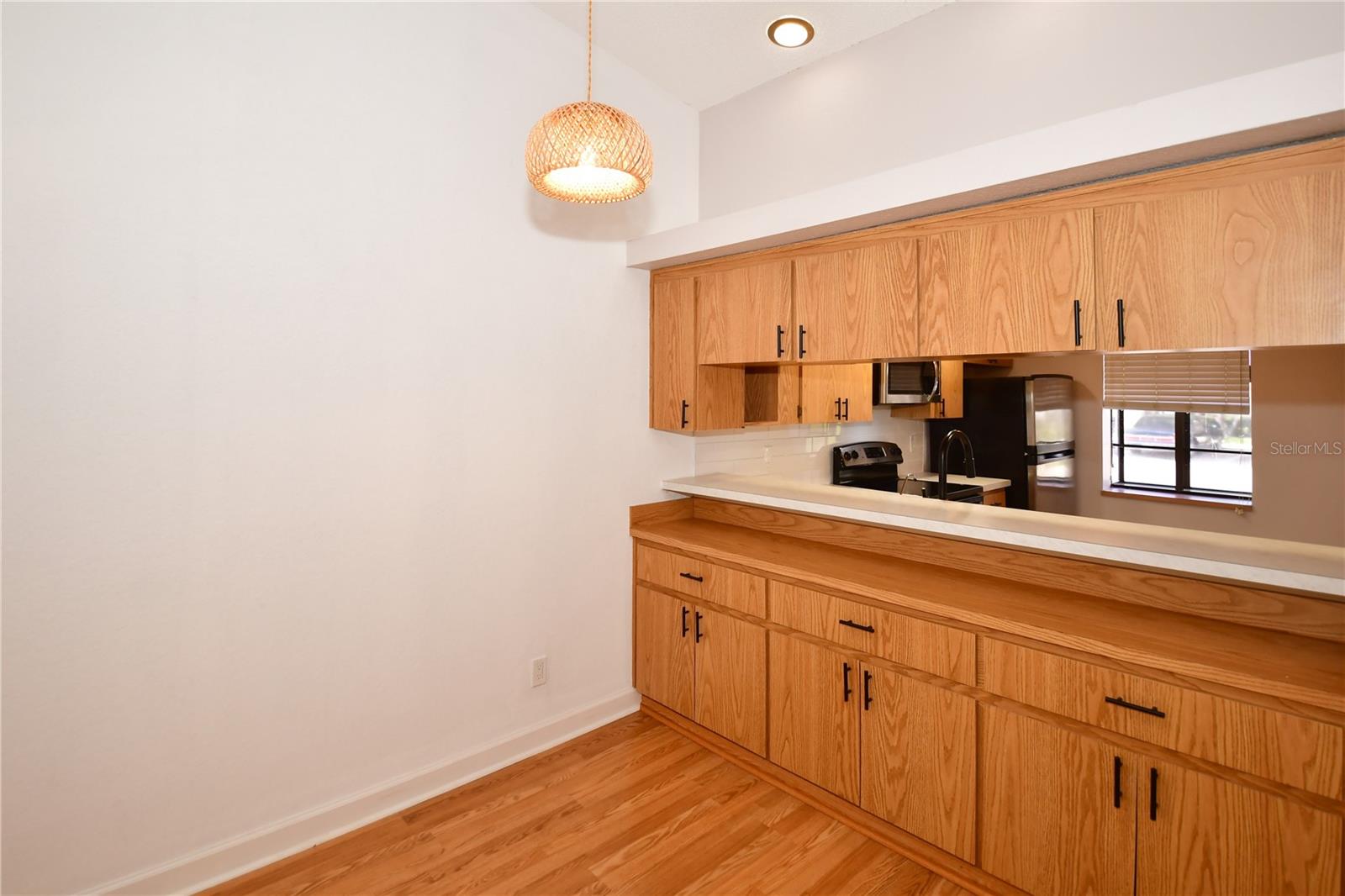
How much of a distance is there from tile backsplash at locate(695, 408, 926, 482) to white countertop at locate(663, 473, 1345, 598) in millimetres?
579

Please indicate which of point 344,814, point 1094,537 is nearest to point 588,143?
point 1094,537

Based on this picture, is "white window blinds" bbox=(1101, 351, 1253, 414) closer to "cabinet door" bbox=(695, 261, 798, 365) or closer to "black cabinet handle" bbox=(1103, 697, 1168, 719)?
"black cabinet handle" bbox=(1103, 697, 1168, 719)

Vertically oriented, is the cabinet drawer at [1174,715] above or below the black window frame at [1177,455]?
below

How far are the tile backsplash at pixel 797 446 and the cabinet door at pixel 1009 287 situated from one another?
150 centimetres

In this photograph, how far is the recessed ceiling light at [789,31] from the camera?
9.01ft

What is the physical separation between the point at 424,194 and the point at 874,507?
2198 mm

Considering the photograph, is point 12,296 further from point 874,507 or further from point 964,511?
point 964,511

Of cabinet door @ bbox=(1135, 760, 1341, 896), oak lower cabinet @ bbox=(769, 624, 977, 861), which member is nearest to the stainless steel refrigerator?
oak lower cabinet @ bbox=(769, 624, 977, 861)

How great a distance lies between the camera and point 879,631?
2.21 meters

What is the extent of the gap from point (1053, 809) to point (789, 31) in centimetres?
313

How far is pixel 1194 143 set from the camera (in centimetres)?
164

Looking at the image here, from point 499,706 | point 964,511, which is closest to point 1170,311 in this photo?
point 964,511

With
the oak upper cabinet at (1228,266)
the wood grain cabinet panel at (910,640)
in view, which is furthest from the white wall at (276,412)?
the oak upper cabinet at (1228,266)

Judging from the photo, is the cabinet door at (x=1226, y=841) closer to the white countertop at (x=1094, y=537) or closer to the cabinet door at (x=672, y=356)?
the white countertop at (x=1094, y=537)
